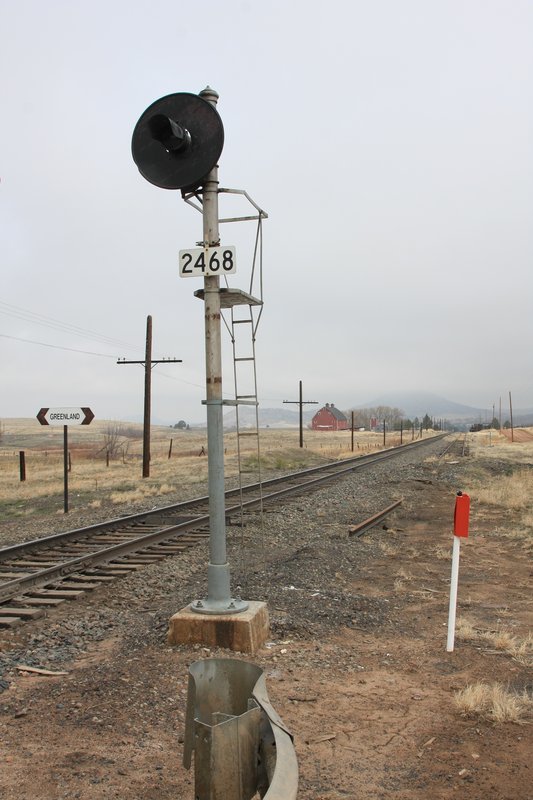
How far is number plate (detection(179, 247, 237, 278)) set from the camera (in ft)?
18.3

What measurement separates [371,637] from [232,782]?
364 centimetres

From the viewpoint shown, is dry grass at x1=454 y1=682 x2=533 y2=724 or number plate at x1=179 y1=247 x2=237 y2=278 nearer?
dry grass at x1=454 y1=682 x2=533 y2=724

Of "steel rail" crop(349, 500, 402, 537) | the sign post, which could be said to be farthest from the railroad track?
the sign post

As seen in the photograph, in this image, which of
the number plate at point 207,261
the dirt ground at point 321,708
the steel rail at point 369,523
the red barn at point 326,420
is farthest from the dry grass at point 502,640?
the red barn at point 326,420

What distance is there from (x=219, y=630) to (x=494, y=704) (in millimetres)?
2177

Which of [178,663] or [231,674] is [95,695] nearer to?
[178,663]

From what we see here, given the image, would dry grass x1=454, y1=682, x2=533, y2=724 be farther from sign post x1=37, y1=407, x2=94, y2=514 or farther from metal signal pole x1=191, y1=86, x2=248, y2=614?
sign post x1=37, y1=407, x2=94, y2=514

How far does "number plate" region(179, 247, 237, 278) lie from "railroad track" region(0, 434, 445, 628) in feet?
6.11

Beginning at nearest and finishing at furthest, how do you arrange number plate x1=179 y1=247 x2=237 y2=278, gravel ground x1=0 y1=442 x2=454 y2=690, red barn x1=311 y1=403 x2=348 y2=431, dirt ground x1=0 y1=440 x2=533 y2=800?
dirt ground x1=0 y1=440 x2=533 y2=800, number plate x1=179 y1=247 x2=237 y2=278, gravel ground x1=0 y1=442 x2=454 y2=690, red barn x1=311 y1=403 x2=348 y2=431

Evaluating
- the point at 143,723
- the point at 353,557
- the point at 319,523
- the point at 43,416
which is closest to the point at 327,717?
the point at 143,723

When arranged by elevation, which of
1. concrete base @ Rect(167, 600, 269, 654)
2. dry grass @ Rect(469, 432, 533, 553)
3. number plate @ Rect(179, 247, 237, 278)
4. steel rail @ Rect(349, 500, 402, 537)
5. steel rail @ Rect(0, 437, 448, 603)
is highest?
number plate @ Rect(179, 247, 237, 278)

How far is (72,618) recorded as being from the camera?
22.4 ft

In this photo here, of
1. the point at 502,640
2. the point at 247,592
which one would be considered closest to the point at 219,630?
the point at 247,592

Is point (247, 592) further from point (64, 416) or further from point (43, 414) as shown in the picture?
point (43, 414)
